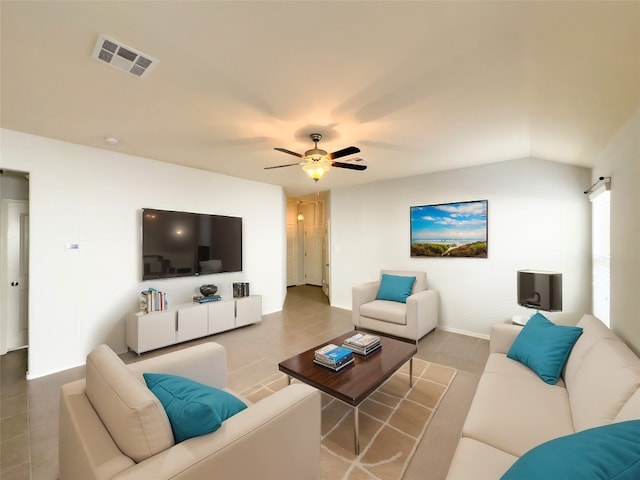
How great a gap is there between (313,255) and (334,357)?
6337 millimetres

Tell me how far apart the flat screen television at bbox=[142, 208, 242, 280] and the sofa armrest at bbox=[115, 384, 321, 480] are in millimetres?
3138

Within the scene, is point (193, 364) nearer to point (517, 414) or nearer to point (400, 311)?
point (517, 414)

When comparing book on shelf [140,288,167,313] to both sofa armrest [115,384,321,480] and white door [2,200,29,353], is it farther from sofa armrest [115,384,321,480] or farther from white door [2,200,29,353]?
sofa armrest [115,384,321,480]

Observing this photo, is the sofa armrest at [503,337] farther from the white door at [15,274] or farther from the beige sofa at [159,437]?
the white door at [15,274]

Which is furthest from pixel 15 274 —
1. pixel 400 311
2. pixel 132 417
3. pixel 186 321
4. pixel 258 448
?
pixel 400 311

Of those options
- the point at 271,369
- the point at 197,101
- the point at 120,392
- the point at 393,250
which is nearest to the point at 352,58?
the point at 197,101

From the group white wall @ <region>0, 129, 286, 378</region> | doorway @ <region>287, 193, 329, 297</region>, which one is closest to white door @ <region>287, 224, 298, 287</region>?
doorway @ <region>287, 193, 329, 297</region>

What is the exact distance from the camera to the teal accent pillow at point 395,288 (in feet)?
13.2

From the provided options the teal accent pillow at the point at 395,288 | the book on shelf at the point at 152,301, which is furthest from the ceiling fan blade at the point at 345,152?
the book on shelf at the point at 152,301

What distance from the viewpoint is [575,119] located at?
82.9 inches

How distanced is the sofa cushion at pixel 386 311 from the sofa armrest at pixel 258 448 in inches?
96.9

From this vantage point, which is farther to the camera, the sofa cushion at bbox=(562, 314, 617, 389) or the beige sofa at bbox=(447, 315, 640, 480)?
the sofa cushion at bbox=(562, 314, 617, 389)

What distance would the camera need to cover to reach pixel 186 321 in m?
3.59

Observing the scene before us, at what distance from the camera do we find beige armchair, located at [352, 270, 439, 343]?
352 cm
